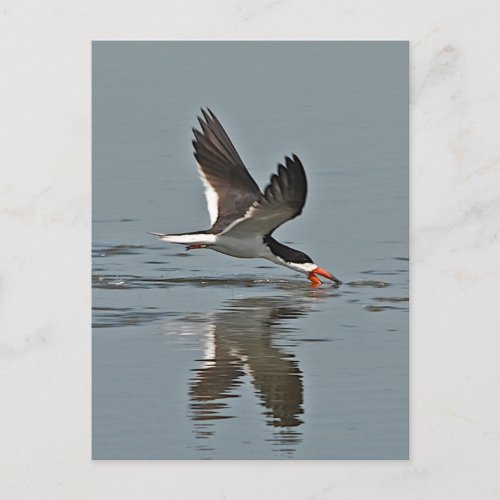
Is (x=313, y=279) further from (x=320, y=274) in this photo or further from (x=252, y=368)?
(x=252, y=368)

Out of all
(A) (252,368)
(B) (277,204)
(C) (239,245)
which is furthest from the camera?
(C) (239,245)

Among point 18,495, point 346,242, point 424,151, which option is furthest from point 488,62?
point 18,495

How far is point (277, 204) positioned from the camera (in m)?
5.54

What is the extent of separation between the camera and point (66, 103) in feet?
18.6

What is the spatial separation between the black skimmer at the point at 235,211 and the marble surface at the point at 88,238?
1.16 feet

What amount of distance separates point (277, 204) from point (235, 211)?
0.27 meters

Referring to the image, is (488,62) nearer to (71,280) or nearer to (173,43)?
(173,43)

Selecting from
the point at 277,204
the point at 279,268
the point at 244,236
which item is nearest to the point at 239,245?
the point at 244,236

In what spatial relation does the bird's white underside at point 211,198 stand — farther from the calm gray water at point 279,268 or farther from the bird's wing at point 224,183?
the calm gray water at point 279,268

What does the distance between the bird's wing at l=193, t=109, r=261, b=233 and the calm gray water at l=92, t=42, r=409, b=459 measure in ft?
0.29

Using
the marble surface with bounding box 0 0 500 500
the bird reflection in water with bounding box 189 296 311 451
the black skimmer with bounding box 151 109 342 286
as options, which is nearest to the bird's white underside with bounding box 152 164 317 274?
the black skimmer with bounding box 151 109 342 286

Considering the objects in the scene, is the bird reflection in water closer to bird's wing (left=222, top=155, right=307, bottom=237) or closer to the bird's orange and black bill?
the bird's orange and black bill

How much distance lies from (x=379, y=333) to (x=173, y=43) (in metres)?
1.25

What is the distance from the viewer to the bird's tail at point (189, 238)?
5680mm
